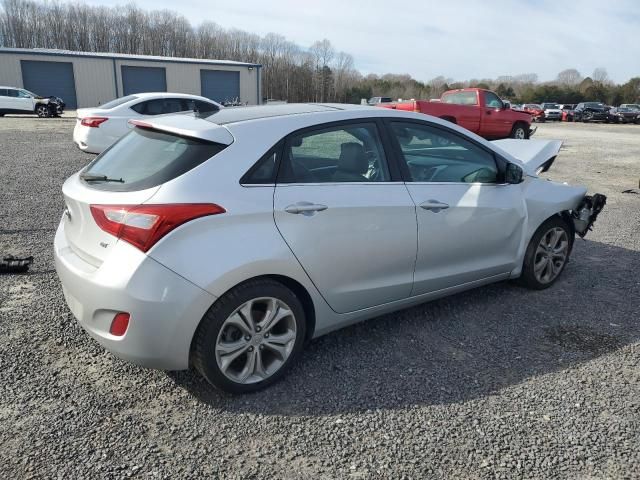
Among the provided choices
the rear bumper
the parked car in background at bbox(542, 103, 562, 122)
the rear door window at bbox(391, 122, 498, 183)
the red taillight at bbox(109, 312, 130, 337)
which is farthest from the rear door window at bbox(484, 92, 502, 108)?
the parked car in background at bbox(542, 103, 562, 122)

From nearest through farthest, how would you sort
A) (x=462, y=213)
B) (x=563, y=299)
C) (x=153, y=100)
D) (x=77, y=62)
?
(x=462, y=213) < (x=563, y=299) < (x=153, y=100) < (x=77, y=62)

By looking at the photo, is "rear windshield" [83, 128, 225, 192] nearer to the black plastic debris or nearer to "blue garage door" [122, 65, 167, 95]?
the black plastic debris

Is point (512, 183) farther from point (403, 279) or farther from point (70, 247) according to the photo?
point (70, 247)

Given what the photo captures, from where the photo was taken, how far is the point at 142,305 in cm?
250

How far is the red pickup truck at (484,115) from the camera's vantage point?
47.7ft

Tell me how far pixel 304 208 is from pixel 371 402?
117 cm

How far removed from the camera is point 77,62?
3912 centimetres

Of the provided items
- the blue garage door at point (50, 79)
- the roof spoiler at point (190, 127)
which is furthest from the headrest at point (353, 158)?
the blue garage door at point (50, 79)

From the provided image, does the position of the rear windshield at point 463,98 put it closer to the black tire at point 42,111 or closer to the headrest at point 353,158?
the headrest at point 353,158

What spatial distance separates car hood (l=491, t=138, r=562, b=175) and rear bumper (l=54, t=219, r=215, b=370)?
338 cm

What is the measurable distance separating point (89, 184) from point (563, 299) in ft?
12.6

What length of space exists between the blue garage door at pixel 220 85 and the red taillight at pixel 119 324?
42.6 metres

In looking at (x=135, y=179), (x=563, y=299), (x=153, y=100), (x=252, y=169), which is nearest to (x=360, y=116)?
(x=252, y=169)

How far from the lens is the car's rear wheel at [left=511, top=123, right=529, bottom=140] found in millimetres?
16297
